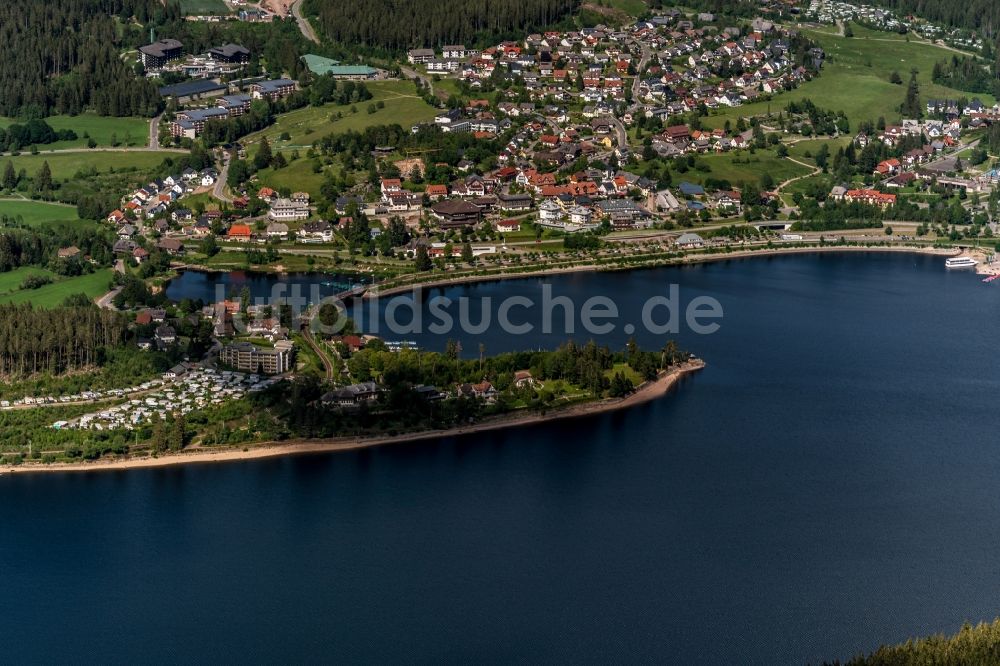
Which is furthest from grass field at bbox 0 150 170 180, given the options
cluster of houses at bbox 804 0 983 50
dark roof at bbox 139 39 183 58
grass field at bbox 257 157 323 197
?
cluster of houses at bbox 804 0 983 50

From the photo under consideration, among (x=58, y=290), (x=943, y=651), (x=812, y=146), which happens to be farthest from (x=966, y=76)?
(x=943, y=651)

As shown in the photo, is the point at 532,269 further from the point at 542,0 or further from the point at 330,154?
the point at 542,0

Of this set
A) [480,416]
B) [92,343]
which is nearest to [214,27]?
[92,343]

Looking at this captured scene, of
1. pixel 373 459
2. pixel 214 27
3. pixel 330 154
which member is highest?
pixel 214 27

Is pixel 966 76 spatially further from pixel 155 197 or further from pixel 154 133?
pixel 155 197

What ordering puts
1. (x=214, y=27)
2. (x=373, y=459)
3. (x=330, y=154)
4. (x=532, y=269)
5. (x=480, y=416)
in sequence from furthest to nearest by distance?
(x=214, y=27), (x=330, y=154), (x=532, y=269), (x=480, y=416), (x=373, y=459)

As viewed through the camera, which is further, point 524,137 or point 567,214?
point 524,137

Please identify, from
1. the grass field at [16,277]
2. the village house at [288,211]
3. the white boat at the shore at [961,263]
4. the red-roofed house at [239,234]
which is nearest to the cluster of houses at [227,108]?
the village house at [288,211]
